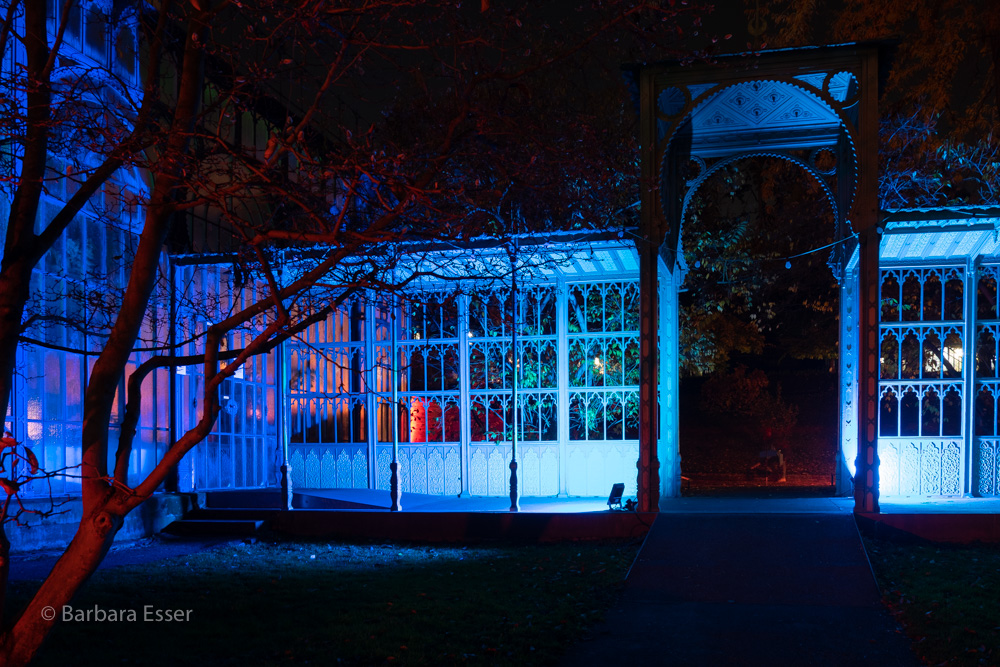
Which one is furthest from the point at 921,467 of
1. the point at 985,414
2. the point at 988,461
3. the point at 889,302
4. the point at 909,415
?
the point at 909,415

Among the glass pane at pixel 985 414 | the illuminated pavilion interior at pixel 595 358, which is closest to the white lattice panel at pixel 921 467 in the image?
the illuminated pavilion interior at pixel 595 358

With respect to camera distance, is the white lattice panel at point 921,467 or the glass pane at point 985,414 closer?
the white lattice panel at point 921,467

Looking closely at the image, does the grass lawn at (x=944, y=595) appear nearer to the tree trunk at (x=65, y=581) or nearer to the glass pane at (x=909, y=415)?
the tree trunk at (x=65, y=581)

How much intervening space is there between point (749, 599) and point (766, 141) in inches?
302

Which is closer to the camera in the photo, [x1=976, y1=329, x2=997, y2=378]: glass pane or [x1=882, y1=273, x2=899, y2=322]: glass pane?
[x1=976, y1=329, x2=997, y2=378]: glass pane

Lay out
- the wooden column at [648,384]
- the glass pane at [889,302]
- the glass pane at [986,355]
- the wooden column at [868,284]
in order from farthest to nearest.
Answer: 1. the glass pane at [889,302]
2. the glass pane at [986,355]
3. the wooden column at [648,384]
4. the wooden column at [868,284]

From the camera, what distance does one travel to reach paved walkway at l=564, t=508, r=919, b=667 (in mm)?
6312

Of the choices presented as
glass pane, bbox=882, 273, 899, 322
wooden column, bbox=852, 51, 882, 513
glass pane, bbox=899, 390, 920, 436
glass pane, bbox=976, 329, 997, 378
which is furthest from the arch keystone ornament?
glass pane, bbox=899, 390, 920, 436

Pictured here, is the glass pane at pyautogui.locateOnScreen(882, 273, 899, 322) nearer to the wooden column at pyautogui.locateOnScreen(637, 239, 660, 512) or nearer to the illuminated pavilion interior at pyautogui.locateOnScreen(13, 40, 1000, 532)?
the illuminated pavilion interior at pyautogui.locateOnScreen(13, 40, 1000, 532)

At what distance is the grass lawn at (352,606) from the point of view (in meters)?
6.21

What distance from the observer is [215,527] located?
13195mm

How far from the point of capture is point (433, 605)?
25.2ft

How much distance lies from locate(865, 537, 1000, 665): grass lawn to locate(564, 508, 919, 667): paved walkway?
19 cm

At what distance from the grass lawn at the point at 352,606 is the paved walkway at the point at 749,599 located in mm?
412
